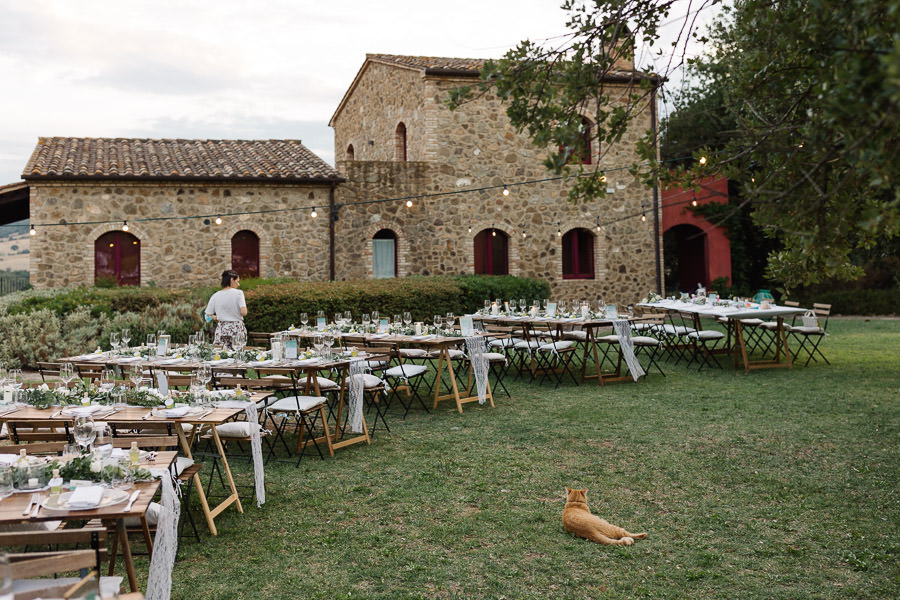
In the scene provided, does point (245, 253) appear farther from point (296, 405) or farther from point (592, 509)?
point (592, 509)

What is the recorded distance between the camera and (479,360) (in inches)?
304

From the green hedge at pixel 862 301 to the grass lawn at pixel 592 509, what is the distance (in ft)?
49.6

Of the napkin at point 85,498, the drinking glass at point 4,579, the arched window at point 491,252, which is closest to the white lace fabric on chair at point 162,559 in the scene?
the napkin at point 85,498

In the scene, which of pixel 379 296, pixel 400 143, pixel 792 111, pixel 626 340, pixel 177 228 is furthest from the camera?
pixel 400 143

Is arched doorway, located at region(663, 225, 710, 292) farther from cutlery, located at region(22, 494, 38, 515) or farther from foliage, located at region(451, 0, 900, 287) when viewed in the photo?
cutlery, located at region(22, 494, 38, 515)

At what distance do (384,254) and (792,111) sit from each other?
43.1ft

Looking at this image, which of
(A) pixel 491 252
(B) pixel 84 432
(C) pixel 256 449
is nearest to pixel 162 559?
(B) pixel 84 432

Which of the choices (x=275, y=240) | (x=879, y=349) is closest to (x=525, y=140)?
(x=275, y=240)

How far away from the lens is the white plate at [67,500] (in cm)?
255

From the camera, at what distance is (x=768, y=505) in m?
4.40

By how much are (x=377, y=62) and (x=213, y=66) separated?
5404 mm

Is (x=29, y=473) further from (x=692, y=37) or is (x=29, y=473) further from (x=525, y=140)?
(x=525, y=140)

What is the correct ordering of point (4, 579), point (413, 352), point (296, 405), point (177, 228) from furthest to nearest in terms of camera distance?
point (177, 228)
point (413, 352)
point (296, 405)
point (4, 579)

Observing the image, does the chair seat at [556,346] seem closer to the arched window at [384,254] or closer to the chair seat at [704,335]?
the chair seat at [704,335]
